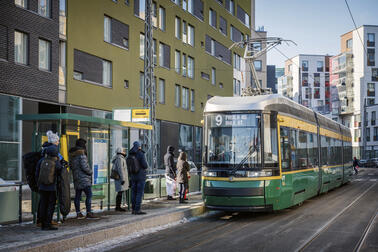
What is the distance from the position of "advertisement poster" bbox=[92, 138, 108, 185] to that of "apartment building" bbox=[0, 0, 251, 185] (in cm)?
39

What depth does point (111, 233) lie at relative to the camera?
937 cm

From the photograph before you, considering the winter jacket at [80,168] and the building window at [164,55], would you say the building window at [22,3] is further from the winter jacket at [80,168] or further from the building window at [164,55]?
the winter jacket at [80,168]

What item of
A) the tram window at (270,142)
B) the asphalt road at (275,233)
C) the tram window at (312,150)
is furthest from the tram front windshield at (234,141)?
the tram window at (312,150)

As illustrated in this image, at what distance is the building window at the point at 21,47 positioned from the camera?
21.7 metres

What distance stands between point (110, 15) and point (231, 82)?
22.3 m

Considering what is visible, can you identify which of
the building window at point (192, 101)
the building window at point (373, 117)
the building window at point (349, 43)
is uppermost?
the building window at point (349, 43)

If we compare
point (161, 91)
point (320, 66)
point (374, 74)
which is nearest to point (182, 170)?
point (161, 91)

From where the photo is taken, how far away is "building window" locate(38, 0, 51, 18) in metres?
23.1

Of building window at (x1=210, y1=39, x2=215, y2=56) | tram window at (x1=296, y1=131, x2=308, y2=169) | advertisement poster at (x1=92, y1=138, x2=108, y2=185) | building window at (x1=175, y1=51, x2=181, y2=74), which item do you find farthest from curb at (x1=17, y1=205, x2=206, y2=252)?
building window at (x1=210, y1=39, x2=215, y2=56)

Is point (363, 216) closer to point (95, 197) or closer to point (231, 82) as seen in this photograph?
point (95, 197)

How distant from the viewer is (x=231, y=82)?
159 ft

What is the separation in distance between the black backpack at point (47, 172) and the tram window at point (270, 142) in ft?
16.9

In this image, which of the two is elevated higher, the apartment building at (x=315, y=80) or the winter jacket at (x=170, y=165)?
the apartment building at (x=315, y=80)

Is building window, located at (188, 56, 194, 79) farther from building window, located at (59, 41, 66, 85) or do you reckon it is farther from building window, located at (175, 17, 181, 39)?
building window, located at (59, 41, 66, 85)
